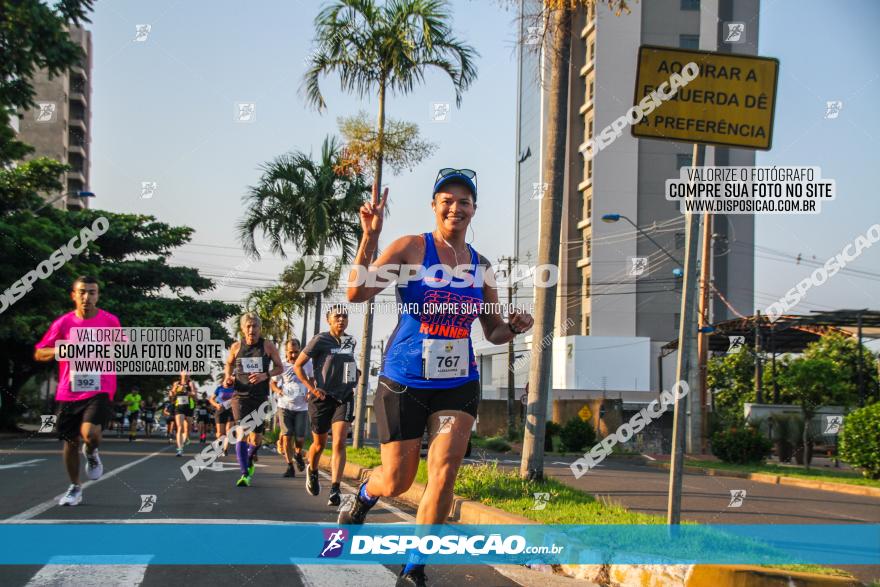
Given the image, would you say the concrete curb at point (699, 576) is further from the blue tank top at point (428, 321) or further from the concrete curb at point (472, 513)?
the blue tank top at point (428, 321)

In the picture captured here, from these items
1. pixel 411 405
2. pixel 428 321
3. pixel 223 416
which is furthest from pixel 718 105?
pixel 223 416

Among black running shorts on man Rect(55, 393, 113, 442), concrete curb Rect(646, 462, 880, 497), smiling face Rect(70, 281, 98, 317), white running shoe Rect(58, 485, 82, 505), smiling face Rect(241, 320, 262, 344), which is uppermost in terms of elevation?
→ smiling face Rect(70, 281, 98, 317)

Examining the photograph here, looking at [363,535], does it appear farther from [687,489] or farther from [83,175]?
[83,175]

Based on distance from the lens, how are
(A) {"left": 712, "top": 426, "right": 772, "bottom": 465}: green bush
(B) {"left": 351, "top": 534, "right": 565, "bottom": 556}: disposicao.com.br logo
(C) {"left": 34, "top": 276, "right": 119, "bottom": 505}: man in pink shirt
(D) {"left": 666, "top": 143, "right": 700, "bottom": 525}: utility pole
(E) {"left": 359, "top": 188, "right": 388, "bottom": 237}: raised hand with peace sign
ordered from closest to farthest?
(E) {"left": 359, "top": 188, "right": 388, "bottom": 237}: raised hand with peace sign → (D) {"left": 666, "top": 143, "right": 700, "bottom": 525}: utility pole → (B) {"left": 351, "top": 534, "right": 565, "bottom": 556}: disposicao.com.br logo → (C) {"left": 34, "top": 276, "right": 119, "bottom": 505}: man in pink shirt → (A) {"left": 712, "top": 426, "right": 772, "bottom": 465}: green bush

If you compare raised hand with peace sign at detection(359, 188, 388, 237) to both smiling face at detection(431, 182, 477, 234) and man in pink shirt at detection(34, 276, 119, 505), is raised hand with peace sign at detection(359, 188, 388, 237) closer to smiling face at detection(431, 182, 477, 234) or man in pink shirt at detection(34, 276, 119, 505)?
smiling face at detection(431, 182, 477, 234)

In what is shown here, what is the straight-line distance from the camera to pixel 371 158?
20453 millimetres

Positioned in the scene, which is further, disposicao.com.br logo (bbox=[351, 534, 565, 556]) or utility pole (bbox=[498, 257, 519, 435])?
utility pole (bbox=[498, 257, 519, 435])

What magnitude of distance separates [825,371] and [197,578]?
37458 millimetres

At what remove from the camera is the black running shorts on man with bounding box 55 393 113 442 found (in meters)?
8.83

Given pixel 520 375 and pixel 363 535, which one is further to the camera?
pixel 520 375

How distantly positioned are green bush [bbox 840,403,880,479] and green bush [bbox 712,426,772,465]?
17.0 ft

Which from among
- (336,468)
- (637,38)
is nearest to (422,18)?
(336,468)

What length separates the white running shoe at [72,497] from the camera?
879cm

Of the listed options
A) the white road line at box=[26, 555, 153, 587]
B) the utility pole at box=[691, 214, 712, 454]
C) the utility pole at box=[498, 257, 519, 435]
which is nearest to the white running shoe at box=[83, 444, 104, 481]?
the white road line at box=[26, 555, 153, 587]
